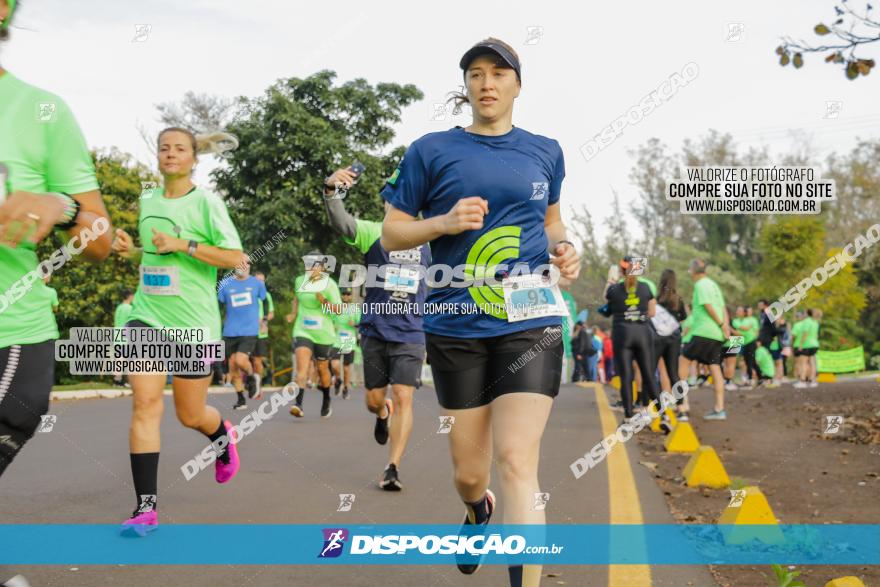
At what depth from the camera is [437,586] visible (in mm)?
4512

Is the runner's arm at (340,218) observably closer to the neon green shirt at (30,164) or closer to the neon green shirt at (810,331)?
the neon green shirt at (30,164)

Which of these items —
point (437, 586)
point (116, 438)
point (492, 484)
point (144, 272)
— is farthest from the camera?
point (116, 438)

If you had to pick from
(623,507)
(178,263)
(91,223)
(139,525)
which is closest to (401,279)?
(178,263)

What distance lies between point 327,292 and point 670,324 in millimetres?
4714

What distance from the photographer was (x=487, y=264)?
4.08m

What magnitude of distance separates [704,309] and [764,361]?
41.9 feet

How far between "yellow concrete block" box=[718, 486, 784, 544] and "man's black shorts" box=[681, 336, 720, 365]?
26.2 feet

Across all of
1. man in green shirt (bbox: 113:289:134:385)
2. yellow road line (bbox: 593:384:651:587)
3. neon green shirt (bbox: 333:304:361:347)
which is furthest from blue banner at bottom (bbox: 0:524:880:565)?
man in green shirt (bbox: 113:289:134:385)

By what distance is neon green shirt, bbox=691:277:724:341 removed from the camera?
42.2 feet

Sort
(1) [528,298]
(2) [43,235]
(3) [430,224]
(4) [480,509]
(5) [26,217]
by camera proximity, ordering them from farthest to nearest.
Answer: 1. (4) [480,509]
2. (1) [528,298]
3. (3) [430,224]
4. (2) [43,235]
5. (5) [26,217]

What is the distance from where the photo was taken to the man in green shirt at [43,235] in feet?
9.20

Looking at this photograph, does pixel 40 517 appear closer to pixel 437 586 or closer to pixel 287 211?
pixel 437 586

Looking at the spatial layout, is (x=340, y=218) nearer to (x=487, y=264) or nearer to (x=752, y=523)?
(x=487, y=264)

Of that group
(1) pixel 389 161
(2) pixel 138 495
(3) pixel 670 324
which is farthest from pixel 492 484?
(1) pixel 389 161
